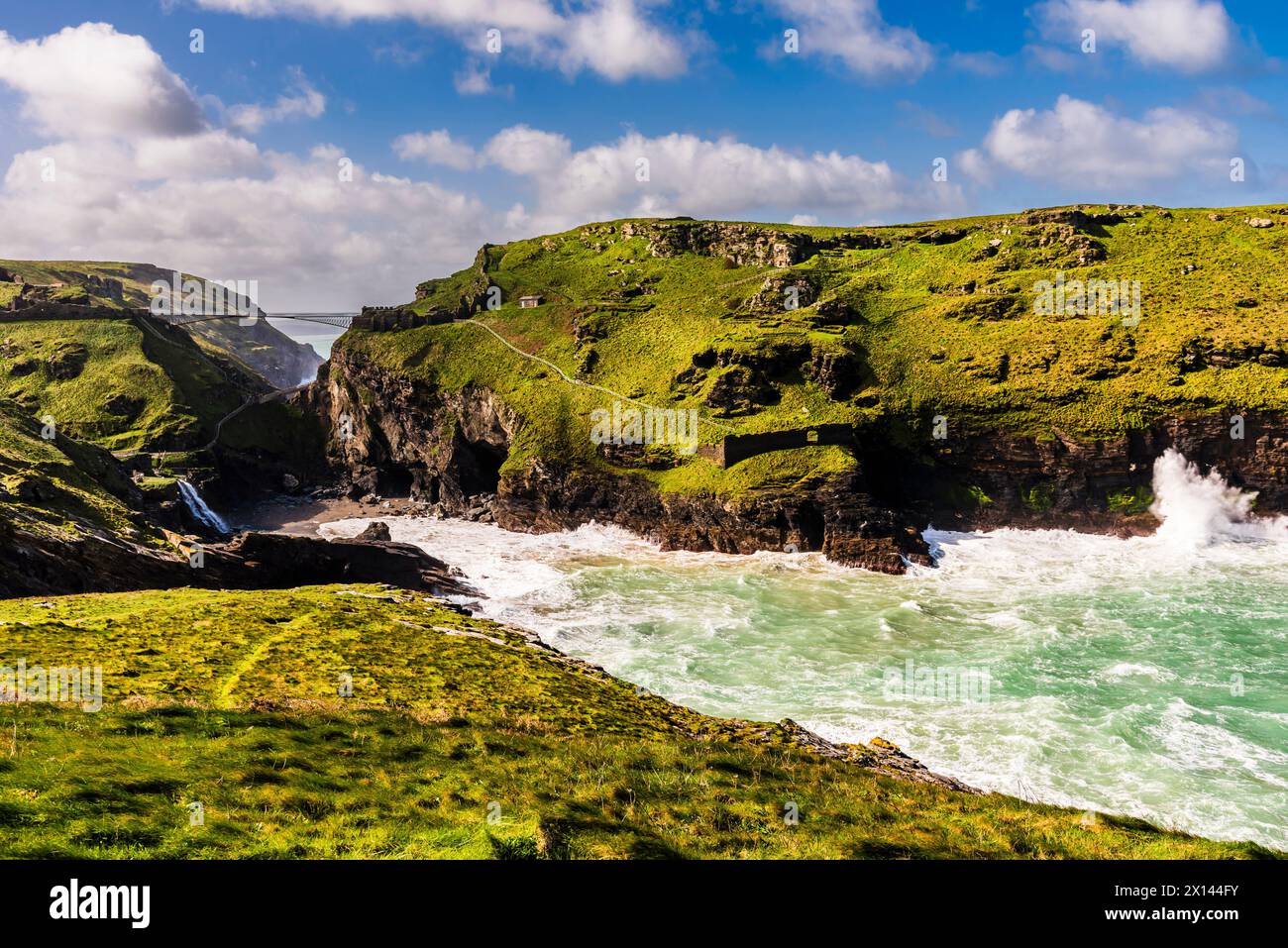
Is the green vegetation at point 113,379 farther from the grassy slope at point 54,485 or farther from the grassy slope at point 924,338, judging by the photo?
the grassy slope at point 54,485

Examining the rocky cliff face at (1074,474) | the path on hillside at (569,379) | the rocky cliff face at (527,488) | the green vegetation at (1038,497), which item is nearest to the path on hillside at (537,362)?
the path on hillside at (569,379)

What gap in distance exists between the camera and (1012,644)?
47.9 meters

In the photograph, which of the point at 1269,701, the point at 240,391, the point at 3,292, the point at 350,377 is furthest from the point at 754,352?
the point at 3,292

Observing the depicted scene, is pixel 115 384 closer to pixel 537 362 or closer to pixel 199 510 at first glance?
pixel 199 510

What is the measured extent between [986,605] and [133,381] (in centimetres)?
12928

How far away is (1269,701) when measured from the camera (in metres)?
38.6

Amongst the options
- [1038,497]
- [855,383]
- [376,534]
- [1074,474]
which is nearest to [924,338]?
[855,383]

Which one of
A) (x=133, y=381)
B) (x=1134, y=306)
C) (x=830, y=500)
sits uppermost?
(x=1134, y=306)

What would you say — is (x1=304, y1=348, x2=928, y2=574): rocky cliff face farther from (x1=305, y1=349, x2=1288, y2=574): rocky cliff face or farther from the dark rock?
the dark rock

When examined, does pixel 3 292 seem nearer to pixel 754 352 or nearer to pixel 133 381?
pixel 133 381

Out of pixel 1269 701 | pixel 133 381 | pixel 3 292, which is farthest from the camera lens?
pixel 3 292

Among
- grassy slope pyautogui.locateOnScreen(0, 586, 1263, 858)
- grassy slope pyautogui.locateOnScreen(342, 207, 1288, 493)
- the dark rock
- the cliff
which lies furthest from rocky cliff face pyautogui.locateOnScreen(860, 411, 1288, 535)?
grassy slope pyautogui.locateOnScreen(0, 586, 1263, 858)

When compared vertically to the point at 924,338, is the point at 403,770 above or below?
below

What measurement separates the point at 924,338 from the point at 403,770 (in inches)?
3676
